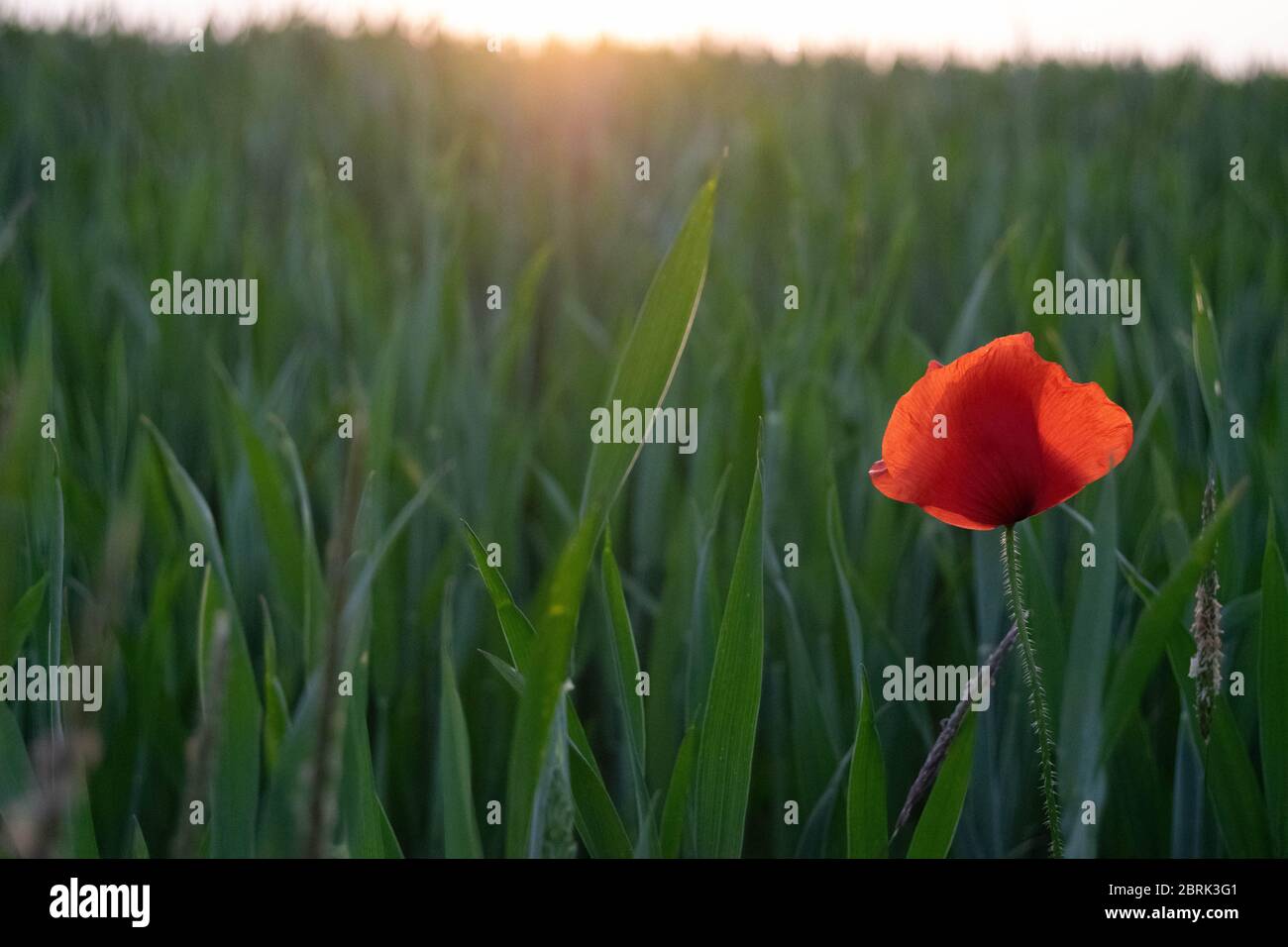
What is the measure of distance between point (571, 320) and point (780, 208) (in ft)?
1.97

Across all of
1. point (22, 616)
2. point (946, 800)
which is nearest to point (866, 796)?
point (946, 800)

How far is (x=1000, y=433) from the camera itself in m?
0.34

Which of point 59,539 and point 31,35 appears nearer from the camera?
point 59,539

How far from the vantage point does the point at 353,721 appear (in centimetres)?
36

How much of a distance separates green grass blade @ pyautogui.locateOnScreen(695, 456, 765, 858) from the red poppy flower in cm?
6

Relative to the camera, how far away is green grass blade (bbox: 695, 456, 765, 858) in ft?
1.20

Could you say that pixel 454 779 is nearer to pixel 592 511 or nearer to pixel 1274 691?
pixel 592 511

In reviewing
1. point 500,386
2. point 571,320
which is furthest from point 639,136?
point 500,386

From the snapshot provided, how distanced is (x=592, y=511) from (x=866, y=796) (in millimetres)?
171

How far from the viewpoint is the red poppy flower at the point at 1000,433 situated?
335 millimetres

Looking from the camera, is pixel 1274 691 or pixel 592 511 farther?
pixel 1274 691

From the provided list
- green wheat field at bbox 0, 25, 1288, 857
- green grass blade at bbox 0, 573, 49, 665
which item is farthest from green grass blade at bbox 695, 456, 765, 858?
green grass blade at bbox 0, 573, 49, 665

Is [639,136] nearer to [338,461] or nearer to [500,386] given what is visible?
[500,386]
